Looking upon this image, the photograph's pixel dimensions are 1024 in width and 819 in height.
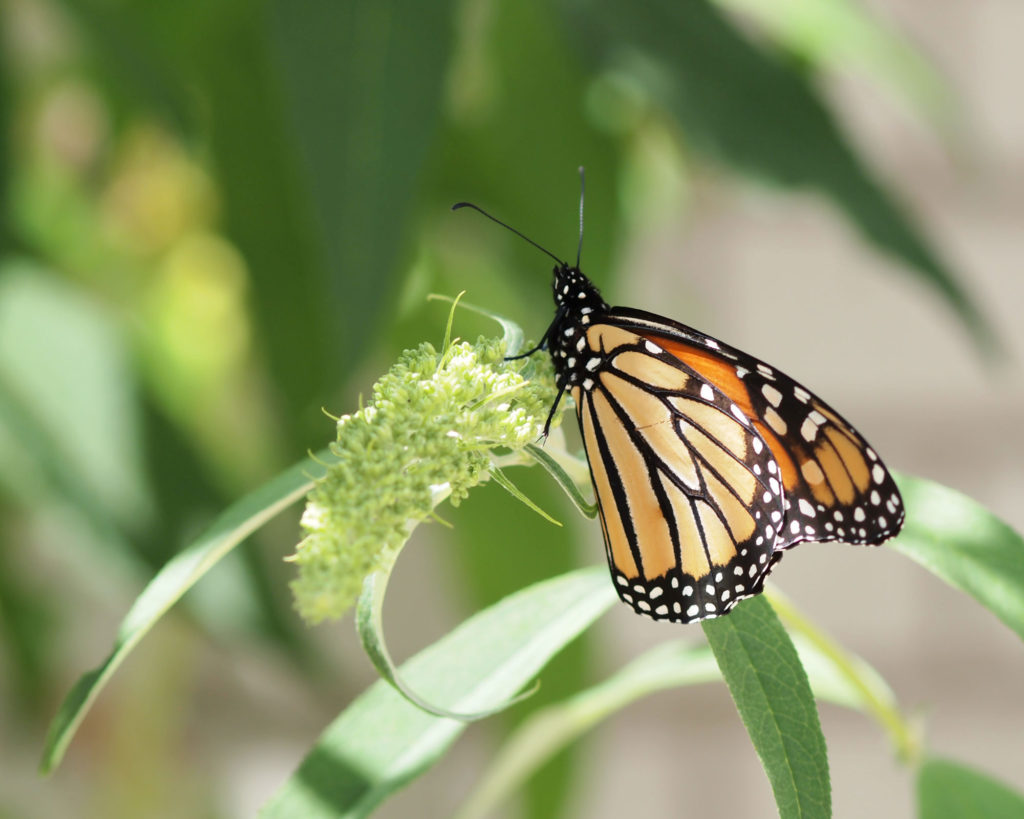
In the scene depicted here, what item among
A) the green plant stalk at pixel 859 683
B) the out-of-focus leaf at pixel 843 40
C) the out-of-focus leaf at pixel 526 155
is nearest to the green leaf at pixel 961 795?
the green plant stalk at pixel 859 683

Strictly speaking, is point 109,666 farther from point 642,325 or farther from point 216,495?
point 216,495

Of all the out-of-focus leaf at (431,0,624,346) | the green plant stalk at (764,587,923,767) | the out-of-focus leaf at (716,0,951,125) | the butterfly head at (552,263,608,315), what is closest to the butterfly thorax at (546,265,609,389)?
the butterfly head at (552,263,608,315)

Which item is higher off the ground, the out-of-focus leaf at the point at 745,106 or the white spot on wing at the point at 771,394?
the out-of-focus leaf at the point at 745,106

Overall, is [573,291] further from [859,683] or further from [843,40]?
[843,40]

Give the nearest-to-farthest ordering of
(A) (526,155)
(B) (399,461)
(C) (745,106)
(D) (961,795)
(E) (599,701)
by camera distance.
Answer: (B) (399,461)
(D) (961,795)
(E) (599,701)
(C) (745,106)
(A) (526,155)

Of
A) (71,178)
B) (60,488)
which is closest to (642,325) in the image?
(60,488)

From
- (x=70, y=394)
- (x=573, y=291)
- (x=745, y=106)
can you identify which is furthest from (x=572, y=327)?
(x=70, y=394)

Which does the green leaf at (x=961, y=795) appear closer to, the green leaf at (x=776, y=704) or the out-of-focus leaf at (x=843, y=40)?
the green leaf at (x=776, y=704)
